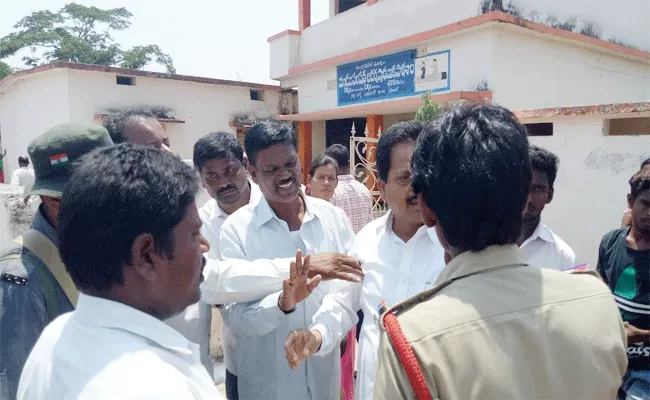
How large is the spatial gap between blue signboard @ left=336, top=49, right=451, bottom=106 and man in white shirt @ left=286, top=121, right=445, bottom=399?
271 inches

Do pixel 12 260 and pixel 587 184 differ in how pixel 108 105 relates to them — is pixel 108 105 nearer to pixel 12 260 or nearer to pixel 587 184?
pixel 587 184

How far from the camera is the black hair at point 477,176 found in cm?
103

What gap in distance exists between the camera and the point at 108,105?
11.4 m

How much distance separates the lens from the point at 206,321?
7.49 feet

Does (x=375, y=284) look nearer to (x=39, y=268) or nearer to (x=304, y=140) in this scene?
(x=39, y=268)

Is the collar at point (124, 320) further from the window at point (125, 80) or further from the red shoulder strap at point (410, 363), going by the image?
the window at point (125, 80)

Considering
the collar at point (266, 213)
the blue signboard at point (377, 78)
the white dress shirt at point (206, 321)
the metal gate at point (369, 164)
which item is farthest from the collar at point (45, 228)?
the blue signboard at point (377, 78)

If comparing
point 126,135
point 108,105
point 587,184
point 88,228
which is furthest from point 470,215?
point 108,105

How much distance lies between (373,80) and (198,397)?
9.52 metres

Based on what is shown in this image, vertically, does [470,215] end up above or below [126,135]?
below

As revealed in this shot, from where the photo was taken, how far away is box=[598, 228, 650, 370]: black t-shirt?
2.16 metres

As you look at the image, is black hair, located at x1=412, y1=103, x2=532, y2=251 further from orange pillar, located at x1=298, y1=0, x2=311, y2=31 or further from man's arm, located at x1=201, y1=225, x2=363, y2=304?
orange pillar, located at x1=298, y1=0, x2=311, y2=31

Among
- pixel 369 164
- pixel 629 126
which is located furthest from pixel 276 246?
pixel 369 164

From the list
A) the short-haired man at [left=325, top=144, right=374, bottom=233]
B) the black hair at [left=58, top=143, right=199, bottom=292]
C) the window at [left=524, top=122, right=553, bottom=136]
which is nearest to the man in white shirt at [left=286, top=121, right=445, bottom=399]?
the black hair at [left=58, top=143, right=199, bottom=292]
